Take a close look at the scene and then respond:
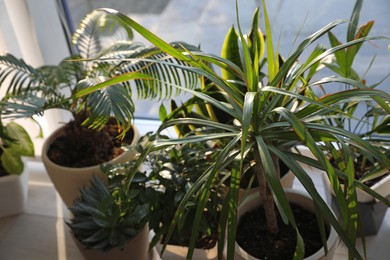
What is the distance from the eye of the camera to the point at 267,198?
45.6 inches

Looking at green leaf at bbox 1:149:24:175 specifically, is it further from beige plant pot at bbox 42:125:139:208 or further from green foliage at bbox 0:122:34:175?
beige plant pot at bbox 42:125:139:208

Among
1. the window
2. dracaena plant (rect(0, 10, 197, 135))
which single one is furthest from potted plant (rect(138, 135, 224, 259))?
the window

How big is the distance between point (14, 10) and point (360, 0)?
1.21 m

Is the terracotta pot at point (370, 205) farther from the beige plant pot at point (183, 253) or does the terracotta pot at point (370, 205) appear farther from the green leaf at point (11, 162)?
the green leaf at point (11, 162)

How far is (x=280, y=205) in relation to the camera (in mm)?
880

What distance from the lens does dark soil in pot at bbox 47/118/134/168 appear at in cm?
161

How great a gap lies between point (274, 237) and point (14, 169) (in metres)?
0.97

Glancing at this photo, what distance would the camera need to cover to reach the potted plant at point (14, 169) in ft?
5.51

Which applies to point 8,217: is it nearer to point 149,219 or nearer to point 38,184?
point 38,184

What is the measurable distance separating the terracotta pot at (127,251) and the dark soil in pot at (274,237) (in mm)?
311

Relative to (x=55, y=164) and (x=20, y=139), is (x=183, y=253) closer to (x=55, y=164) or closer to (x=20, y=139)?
(x=55, y=164)

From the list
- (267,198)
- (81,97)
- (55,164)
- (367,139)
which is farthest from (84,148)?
(367,139)

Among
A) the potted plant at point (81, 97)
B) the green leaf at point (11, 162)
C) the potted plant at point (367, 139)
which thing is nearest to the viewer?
the potted plant at point (367, 139)

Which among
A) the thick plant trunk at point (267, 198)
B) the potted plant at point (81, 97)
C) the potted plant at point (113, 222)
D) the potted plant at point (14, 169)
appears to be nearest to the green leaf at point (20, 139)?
the potted plant at point (14, 169)
